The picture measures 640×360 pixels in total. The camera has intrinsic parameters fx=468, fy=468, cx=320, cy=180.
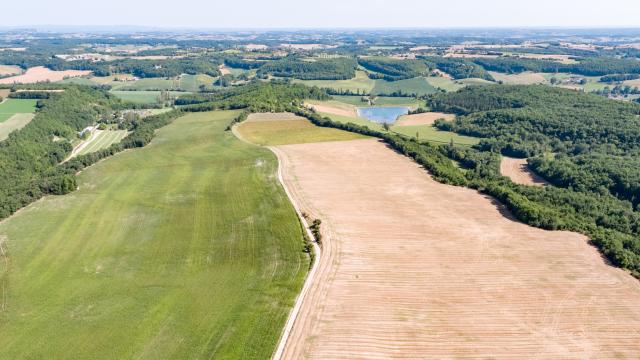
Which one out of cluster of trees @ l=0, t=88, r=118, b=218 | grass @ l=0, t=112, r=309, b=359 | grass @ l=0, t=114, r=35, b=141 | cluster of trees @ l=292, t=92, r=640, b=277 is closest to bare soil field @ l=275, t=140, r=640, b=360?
cluster of trees @ l=292, t=92, r=640, b=277

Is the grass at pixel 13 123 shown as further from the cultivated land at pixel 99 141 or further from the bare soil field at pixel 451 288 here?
the bare soil field at pixel 451 288

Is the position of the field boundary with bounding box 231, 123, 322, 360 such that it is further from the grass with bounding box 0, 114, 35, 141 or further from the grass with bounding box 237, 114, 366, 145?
the grass with bounding box 0, 114, 35, 141

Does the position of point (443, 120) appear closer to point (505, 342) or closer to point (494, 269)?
point (494, 269)

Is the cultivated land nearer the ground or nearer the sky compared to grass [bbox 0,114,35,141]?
nearer the ground

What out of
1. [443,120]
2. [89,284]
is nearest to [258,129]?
[443,120]

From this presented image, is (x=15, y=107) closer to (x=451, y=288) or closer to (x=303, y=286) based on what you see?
(x=303, y=286)

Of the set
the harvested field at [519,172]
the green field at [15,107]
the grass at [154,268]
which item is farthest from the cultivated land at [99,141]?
the harvested field at [519,172]
